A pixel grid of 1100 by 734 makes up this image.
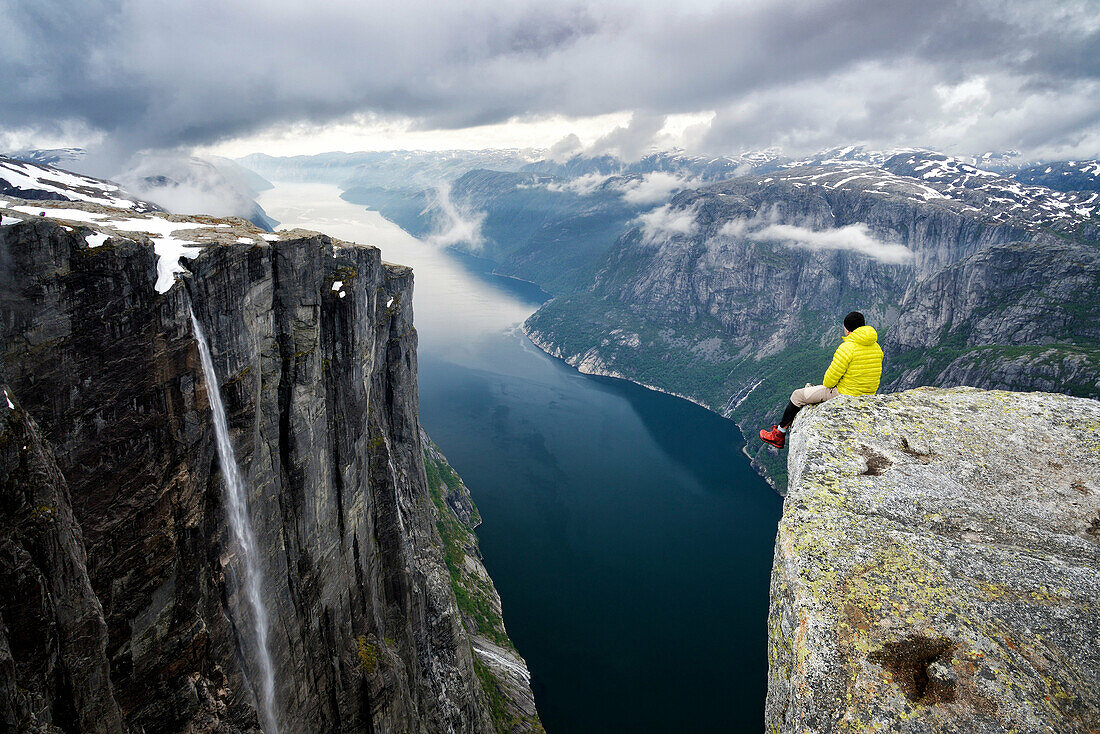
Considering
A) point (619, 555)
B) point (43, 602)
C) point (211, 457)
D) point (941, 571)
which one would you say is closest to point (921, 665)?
point (941, 571)

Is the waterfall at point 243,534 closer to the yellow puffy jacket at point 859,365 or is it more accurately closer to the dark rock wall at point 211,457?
the dark rock wall at point 211,457

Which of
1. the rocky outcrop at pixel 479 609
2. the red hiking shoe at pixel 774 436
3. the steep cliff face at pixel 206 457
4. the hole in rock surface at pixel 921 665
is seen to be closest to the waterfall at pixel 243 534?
the steep cliff face at pixel 206 457

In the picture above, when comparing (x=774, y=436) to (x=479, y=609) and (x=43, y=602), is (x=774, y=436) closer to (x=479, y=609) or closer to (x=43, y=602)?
(x=43, y=602)

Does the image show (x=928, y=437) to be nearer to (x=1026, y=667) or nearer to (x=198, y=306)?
(x=1026, y=667)

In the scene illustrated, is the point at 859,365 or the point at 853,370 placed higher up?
the point at 859,365

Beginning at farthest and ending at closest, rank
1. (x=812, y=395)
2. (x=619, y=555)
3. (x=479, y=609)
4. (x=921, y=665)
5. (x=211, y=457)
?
(x=619, y=555), (x=479, y=609), (x=211, y=457), (x=812, y=395), (x=921, y=665)

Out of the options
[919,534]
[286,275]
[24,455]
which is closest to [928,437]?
[919,534]

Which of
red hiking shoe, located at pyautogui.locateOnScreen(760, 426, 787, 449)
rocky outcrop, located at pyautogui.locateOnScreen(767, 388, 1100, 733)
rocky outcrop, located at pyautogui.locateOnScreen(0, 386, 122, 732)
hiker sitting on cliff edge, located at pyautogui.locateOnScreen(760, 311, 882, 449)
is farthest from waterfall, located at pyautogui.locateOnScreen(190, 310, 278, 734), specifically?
rocky outcrop, located at pyautogui.locateOnScreen(767, 388, 1100, 733)
